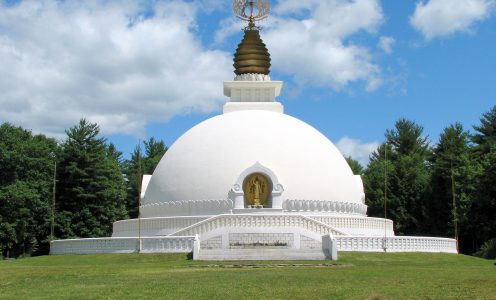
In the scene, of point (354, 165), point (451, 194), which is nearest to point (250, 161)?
point (451, 194)

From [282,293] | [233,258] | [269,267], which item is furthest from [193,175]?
[282,293]

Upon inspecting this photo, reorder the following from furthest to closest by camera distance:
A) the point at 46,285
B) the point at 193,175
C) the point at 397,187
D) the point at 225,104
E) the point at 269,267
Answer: the point at 397,187
the point at 225,104
the point at 193,175
the point at 269,267
the point at 46,285

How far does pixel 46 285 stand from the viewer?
49.4 ft

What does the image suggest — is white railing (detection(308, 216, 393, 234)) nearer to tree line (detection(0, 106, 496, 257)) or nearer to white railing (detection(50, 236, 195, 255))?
tree line (detection(0, 106, 496, 257))

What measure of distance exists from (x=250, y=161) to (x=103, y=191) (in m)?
12.7

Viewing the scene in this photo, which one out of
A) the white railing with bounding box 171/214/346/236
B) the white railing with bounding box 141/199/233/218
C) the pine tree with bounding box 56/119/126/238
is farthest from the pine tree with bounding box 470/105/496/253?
the pine tree with bounding box 56/119/126/238

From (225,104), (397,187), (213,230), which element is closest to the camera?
(213,230)

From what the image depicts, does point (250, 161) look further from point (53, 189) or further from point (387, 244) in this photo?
point (53, 189)

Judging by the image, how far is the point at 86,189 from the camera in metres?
40.9

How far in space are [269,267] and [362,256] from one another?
5206 mm

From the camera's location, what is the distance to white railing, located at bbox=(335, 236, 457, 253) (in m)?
25.4

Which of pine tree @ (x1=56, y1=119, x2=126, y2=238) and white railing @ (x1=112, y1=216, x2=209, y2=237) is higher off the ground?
pine tree @ (x1=56, y1=119, x2=126, y2=238)

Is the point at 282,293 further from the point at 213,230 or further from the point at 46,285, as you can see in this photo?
the point at 213,230

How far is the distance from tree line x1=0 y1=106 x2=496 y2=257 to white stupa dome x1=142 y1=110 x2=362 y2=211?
2885 millimetres
